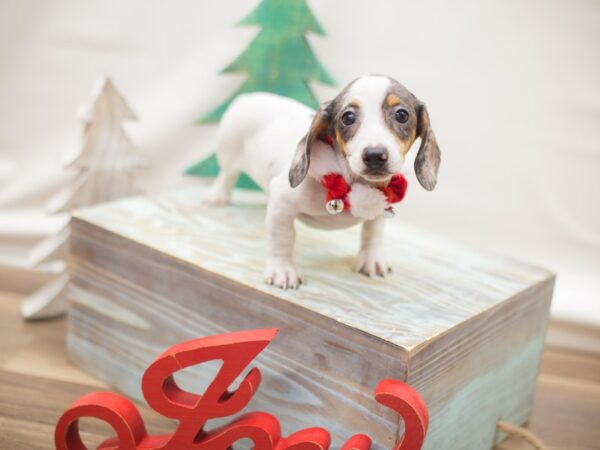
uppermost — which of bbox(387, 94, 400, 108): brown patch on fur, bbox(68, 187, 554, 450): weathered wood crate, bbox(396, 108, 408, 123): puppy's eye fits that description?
bbox(387, 94, 400, 108): brown patch on fur

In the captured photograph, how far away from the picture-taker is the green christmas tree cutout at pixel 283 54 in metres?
1.72

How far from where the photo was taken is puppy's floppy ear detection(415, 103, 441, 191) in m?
1.15

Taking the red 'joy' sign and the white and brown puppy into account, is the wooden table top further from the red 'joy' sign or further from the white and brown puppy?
the white and brown puppy

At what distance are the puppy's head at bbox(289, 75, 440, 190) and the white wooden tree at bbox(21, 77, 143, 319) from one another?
0.68 meters

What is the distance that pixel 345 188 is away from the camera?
1194 millimetres

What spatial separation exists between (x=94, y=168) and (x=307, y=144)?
711mm

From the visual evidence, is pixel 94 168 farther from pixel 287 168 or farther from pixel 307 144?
pixel 307 144

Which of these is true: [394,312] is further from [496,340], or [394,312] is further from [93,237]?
[93,237]

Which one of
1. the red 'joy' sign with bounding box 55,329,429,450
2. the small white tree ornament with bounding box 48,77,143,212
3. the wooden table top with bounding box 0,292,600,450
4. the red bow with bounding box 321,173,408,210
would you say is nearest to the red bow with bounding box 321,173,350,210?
the red bow with bounding box 321,173,408,210

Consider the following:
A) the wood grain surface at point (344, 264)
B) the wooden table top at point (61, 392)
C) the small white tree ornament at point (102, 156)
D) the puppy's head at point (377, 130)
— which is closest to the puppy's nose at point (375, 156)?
the puppy's head at point (377, 130)

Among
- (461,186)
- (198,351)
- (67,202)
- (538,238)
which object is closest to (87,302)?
(67,202)

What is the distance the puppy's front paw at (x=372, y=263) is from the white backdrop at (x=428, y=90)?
647mm

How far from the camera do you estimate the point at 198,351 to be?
1118 mm

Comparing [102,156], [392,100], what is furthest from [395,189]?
[102,156]
